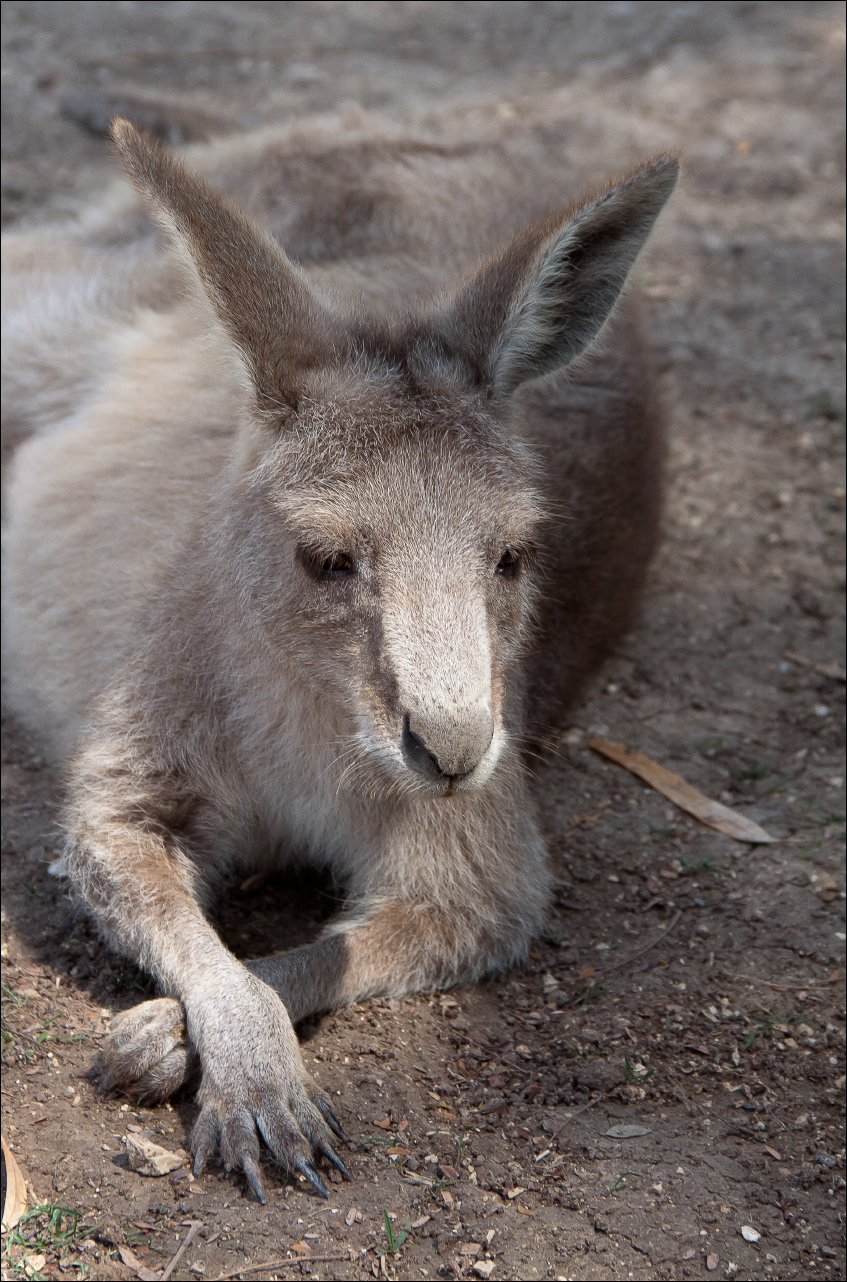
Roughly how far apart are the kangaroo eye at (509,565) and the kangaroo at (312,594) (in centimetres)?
2

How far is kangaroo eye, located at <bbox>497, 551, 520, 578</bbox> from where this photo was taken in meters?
2.99

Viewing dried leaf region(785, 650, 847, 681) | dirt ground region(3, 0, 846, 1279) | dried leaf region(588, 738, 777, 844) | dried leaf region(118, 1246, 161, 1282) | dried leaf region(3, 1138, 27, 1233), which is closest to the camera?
dried leaf region(118, 1246, 161, 1282)

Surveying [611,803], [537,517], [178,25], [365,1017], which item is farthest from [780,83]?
[365,1017]

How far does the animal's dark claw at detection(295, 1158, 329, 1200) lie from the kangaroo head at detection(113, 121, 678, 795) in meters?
0.84

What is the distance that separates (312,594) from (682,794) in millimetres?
1900

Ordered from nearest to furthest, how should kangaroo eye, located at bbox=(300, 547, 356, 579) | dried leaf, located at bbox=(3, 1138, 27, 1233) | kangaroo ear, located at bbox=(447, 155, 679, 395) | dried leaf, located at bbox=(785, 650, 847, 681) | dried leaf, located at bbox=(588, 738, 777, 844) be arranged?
dried leaf, located at bbox=(3, 1138, 27, 1233)
kangaroo eye, located at bbox=(300, 547, 356, 579)
kangaroo ear, located at bbox=(447, 155, 679, 395)
dried leaf, located at bbox=(588, 738, 777, 844)
dried leaf, located at bbox=(785, 650, 847, 681)

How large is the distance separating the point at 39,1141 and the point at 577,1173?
3.93 feet

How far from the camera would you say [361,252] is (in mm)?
4836

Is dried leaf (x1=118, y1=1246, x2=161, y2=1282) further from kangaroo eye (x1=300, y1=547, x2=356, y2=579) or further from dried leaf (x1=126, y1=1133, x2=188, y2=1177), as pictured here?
kangaroo eye (x1=300, y1=547, x2=356, y2=579)

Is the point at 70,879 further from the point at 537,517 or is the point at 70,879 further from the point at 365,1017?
the point at 537,517

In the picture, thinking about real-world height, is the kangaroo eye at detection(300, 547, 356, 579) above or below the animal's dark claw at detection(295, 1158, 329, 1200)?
above

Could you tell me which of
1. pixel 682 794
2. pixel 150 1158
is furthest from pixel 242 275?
pixel 682 794

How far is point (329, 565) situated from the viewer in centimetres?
288

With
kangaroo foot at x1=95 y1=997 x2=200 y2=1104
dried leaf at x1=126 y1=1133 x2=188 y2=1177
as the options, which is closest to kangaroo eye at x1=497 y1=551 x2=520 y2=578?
kangaroo foot at x1=95 y1=997 x2=200 y2=1104
